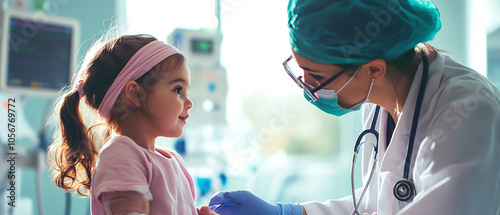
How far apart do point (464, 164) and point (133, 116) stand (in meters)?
0.83

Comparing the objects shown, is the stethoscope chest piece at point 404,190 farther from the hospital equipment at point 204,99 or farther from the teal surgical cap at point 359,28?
the hospital equipment at point 204,99

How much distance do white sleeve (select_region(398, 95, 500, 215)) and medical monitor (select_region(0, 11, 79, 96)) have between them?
7.21ft

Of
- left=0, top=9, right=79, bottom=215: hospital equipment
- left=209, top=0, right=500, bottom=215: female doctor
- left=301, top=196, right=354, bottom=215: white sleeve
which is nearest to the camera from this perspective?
left=209, top=0, right=500, bottom=215: female doctor

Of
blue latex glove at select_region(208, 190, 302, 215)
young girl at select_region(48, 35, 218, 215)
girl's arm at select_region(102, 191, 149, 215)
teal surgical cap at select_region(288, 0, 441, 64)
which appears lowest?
blue latex glove at select_region(208, 190, 302, 215)

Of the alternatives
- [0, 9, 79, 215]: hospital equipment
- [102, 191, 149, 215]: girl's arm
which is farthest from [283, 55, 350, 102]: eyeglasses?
[0, 9, 79, 215]: hospital equipment

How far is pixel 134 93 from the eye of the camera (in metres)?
1.14

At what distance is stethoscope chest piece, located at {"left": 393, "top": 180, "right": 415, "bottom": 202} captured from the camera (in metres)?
1.19

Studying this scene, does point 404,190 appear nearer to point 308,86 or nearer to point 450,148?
point 450,148

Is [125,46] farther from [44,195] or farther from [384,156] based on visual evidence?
[44,195]

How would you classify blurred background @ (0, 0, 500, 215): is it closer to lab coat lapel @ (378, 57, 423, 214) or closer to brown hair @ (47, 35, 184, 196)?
brown hair @ (47, 35, 184, 196)

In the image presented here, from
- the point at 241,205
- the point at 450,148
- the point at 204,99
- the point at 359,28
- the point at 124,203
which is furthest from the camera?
the point at 204,99

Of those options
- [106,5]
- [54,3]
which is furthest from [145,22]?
[54,3]

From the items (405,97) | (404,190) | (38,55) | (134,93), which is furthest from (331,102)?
(38,55)

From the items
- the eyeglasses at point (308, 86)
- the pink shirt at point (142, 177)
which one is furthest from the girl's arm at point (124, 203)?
the eyeglasses at point (308, 86)
